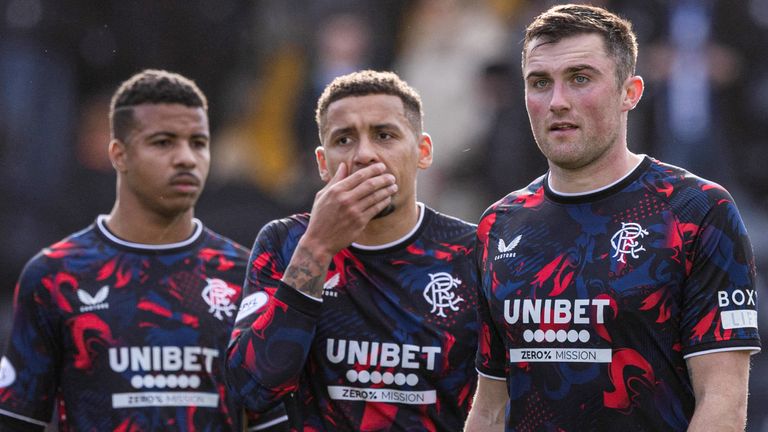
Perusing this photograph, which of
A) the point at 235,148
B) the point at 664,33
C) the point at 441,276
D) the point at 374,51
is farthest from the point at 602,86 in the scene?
the point at 235,148

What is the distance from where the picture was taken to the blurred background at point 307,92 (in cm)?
1063

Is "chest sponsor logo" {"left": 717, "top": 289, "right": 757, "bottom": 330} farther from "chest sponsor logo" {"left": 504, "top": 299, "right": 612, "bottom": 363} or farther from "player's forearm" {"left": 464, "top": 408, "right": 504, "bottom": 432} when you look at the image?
"player's forearm" {"left": 464, "top": 408, "right": 504, "bottom": 432}

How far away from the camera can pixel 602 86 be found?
4.29 meters

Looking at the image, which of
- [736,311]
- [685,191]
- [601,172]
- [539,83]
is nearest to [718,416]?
[736,311]

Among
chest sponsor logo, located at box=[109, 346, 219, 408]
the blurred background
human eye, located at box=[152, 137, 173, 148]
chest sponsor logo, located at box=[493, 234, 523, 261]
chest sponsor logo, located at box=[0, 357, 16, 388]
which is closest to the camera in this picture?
chest sponsor logo, located at box=[493, 234, 523, 261]

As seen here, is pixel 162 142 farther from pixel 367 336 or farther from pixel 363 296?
pixel 367 336

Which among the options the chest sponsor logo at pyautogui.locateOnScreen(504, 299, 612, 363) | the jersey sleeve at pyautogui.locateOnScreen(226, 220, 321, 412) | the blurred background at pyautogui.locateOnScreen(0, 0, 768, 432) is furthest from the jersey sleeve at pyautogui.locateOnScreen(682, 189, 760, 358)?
the blurred background at pyautogui.locateOnScreen(0, 0, 768, 432)

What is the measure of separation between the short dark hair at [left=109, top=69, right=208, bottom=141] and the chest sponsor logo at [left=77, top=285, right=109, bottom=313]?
0.88m

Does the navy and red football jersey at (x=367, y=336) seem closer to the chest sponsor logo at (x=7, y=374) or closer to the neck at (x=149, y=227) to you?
the neck at (x=149, y=227)

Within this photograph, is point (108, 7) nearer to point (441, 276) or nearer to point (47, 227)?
point (47, 227)

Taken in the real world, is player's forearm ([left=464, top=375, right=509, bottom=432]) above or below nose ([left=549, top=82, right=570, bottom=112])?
below

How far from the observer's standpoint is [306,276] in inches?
184

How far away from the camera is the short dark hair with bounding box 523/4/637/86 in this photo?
4352 millimetres

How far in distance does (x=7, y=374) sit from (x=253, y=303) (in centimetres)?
150
